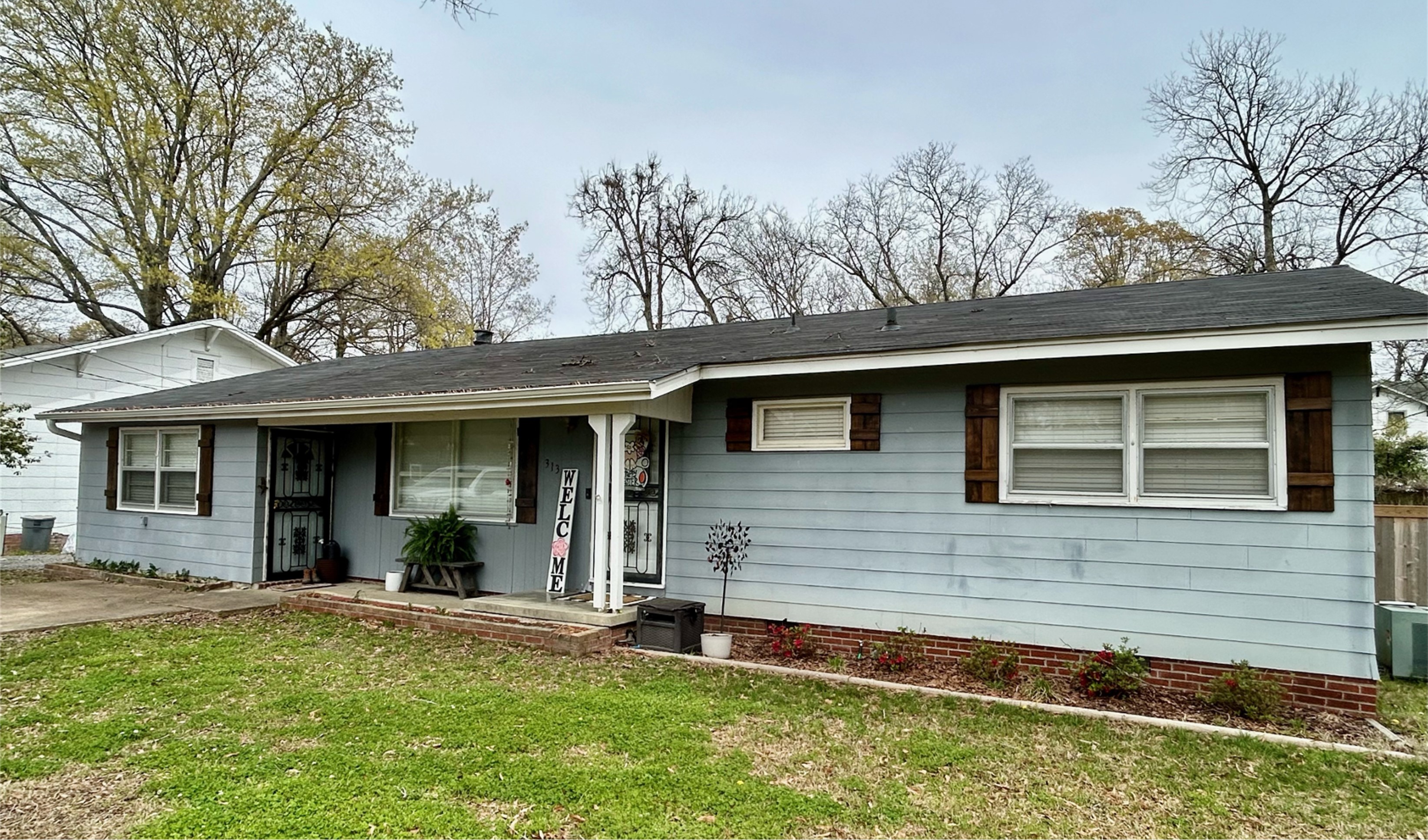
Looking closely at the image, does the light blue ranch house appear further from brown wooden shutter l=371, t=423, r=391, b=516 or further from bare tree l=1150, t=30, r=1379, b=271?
bare tree l=1150, t=30, r=1379, b=271

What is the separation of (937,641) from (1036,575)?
3.02 ft

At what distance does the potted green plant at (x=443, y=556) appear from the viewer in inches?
335

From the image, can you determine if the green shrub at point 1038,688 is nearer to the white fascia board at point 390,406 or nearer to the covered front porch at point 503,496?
the covered front porch at point 503,496

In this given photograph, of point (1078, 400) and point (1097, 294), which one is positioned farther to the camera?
point (1097, 294)

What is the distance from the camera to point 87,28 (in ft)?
58.0

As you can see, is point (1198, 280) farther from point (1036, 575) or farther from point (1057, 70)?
point (1057, 70)

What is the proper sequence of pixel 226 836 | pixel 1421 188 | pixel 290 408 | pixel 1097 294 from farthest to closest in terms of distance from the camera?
pixel 1421 188 → pixel 290 408 → pixel 1097 294 → pixel 226 836

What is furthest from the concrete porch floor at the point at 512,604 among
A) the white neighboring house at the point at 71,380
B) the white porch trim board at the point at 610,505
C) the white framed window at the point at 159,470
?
the white neighboring house at the point at 71,380

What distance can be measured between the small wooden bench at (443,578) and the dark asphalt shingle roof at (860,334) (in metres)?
1.96

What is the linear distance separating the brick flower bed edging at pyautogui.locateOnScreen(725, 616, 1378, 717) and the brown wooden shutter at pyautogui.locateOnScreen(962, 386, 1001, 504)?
45.6 inches

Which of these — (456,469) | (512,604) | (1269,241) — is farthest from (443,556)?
(1269,241)

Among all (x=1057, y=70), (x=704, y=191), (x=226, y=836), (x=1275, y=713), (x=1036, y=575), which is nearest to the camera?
(x=226, y=836)

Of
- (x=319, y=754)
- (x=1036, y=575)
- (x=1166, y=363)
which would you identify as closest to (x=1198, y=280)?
(x=1166, y=363)

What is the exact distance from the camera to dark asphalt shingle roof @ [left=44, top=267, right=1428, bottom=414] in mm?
5367
